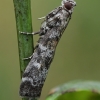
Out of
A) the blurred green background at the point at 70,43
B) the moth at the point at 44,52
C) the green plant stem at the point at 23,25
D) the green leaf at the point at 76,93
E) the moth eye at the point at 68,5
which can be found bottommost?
the blurred green background at the point at 70,43

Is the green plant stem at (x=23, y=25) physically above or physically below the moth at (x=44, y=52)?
above

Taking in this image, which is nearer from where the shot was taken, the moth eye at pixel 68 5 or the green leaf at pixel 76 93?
the green leaf at pixel 76 93

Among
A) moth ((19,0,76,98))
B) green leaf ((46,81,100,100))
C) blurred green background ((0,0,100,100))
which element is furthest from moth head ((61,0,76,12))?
blurred green background ((0,0,100,100))

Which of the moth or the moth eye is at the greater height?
the moth eye

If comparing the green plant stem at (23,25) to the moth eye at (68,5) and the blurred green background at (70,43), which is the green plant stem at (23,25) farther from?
the blurred green background at (70,43)

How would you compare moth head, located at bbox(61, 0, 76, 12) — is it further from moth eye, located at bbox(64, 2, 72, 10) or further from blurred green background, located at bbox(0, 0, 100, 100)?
blurred green background, located at bbox(0, 0, 100, 100)

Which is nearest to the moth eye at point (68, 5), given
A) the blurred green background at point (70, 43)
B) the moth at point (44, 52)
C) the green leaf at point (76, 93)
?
the moth at point (44, 52)
